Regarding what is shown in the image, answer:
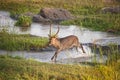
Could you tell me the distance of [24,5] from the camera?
31.4 m

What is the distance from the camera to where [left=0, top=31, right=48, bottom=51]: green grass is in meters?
15.1

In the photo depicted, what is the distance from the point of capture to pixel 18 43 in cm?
1549

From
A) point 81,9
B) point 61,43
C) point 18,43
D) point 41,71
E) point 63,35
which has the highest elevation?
point 41,71

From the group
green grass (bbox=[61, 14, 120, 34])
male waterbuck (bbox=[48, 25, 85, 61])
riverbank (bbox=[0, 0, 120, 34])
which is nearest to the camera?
male waterbuck (bbox=[48, 25, 85, 61])

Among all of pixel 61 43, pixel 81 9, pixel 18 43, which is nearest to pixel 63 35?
pixel 18 43

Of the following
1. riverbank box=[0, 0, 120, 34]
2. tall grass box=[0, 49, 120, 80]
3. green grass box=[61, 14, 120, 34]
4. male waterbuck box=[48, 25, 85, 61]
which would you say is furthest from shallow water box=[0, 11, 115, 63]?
tall grass box=[0, 49, 120, 80]

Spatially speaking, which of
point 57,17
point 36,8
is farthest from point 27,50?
point 36,8

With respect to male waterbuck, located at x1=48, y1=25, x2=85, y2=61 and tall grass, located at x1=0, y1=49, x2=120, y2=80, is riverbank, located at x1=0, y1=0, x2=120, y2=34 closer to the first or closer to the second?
male waterbuck, located at x1=48, y1=25, x2=85, y2=61

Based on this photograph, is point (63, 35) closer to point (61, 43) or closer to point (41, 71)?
point (61, 43)

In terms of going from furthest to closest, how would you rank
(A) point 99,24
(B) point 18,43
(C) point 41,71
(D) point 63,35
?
1. (A) point 99,24
2. (D) point 63,35
3. (B) point 18,43
4. (C) point 41,71

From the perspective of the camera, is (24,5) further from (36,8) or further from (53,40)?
(53,40)

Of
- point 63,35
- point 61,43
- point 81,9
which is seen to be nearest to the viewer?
point 61,43

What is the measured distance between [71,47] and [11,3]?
1762 cm

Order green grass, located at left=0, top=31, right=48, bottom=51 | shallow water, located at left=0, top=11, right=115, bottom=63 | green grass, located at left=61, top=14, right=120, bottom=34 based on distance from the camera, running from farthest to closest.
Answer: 1. green grass, located at left=61, top=14, right=120, bottom=34
2. green grass, located at left=0, top=31, right=48, bottom=51
3. shallow water, located at left=0, top=11, right=115, bottom=63
